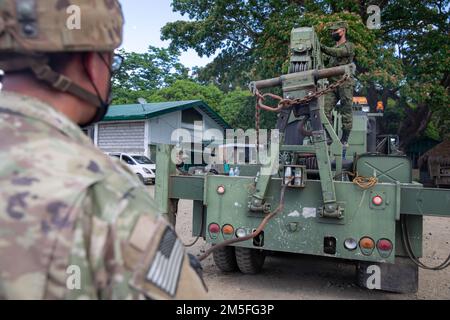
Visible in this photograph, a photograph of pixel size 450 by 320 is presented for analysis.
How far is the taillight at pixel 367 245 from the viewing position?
166 inches

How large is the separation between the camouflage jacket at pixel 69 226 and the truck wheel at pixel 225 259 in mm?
4202

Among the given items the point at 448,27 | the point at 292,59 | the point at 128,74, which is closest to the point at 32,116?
the point at 292,59

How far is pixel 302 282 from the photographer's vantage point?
5254 mm

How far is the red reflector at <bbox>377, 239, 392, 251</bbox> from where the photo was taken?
416 centimetres

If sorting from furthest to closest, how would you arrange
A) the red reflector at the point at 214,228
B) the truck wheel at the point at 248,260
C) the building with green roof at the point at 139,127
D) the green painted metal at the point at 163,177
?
the building with green roof at the point at 139,127, the truck wheel at the point at 248,260, the green painted metal at the point at 163,177, the red reflector at the point at 214,228

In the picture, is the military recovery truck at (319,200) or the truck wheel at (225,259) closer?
the military recovery truck at (319,200)

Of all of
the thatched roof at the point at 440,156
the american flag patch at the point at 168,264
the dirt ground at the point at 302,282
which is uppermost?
the thatched roof at the point at 440,156

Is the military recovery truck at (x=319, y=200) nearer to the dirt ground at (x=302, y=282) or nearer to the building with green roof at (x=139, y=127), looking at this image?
the dirt ground at (x=302, y=282)

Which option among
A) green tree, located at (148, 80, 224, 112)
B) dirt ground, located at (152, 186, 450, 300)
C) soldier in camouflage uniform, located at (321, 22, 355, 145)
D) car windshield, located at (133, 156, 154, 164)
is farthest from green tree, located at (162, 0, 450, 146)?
green tree, located at (148, 80, 224, 112)

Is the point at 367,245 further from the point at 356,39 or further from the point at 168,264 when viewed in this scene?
the point at 356,39

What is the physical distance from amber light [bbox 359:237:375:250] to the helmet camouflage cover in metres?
3.55

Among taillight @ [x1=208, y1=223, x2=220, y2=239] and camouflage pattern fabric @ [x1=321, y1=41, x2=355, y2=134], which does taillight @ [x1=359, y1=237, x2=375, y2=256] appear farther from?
camouflage pattern fabric @ [x1=321, y1=41, x2=355, y2=134]

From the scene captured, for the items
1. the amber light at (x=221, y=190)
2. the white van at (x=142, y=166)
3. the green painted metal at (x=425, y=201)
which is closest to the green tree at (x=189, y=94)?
the white van at (x=142, y=166)

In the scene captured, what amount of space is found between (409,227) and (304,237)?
1.01 meters
